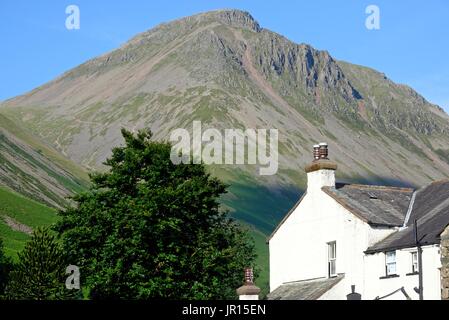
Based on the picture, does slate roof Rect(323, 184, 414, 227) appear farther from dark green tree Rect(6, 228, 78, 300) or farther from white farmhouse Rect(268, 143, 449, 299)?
dark green tree Rect(6, 228, 78, 300)

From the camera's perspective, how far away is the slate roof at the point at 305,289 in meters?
46.9

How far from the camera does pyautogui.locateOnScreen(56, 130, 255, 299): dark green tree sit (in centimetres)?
4859

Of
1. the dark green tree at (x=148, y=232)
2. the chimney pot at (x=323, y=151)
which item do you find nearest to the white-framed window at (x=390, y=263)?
the chimney pot at (x=323, y=151)

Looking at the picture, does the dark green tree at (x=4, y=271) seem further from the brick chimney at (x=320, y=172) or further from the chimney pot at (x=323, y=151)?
the chimney pot at (x=323, y=151)

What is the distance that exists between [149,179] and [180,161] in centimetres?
405

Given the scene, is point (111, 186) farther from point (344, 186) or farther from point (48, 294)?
point (344, 186)

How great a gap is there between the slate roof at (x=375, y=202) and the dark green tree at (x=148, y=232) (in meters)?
8.77

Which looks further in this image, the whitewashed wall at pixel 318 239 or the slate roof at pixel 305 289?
the whitewashed wall at pixel 318 239

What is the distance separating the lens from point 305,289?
49.6 m

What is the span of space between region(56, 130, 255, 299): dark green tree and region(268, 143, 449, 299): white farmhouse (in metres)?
4.49

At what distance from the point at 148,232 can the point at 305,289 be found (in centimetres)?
1017

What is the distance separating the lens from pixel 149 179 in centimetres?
5334

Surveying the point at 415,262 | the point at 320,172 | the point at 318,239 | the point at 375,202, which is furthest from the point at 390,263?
the point at 320,172
